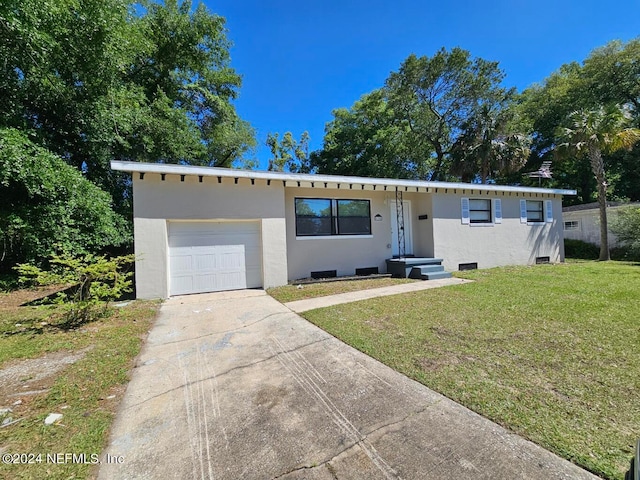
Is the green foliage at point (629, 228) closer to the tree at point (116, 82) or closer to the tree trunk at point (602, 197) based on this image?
the tree trunk at point (602, 197)

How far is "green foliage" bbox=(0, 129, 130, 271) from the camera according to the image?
7328 millimetres

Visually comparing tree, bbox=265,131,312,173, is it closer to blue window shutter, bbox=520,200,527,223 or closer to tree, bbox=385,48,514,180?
tree, bbox=385,48,514,180

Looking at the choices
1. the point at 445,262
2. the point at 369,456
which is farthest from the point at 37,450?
the point at 445,262

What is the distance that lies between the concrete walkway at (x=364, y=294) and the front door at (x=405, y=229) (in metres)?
2.23

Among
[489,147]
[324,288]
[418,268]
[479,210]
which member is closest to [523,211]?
[479,210]

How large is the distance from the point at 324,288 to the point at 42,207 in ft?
26.9

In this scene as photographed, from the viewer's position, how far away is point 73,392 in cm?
Result: 279

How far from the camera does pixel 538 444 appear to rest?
6.22 ft

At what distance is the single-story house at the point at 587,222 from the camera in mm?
14803

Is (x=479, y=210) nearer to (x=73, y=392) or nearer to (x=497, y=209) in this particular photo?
(x=497, y=209)

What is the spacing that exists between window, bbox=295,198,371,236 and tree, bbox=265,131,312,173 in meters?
19.0

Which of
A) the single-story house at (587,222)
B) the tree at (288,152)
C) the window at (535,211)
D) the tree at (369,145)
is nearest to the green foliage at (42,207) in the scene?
the window at (535,211)

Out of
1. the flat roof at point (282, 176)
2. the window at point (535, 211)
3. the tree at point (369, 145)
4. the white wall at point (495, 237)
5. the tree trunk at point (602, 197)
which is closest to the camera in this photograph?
the flat roof at point (282, 176)

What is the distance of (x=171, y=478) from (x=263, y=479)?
578 millimetres
